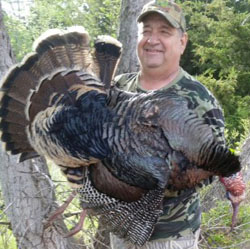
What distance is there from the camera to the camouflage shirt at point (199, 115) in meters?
2.45

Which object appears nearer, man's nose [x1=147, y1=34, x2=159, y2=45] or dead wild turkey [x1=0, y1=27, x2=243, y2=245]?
dead wild turkey [x1=0, y1=27, x2=243, y2=245]

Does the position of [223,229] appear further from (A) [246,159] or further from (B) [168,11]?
(B) [168,11]

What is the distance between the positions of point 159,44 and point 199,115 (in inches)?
20.6

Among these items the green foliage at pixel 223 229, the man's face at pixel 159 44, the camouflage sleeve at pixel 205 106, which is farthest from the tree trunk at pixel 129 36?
the green foliage at pixel 223 229

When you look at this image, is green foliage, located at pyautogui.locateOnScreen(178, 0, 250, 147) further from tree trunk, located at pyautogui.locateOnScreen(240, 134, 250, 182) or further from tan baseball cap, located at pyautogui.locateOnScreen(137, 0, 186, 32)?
tan baseball cap, located at pyautogui.locateOnScreen(137, 0, 186, 32)

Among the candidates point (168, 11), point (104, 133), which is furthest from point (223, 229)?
point (168, 11)

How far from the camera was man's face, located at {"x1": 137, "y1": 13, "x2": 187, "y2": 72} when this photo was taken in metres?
2.54

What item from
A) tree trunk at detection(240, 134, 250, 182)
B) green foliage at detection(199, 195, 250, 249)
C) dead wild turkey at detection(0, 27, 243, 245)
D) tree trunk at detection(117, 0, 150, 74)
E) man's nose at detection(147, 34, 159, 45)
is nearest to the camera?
dead wild turkey at detection(0, 27, 243, 245)

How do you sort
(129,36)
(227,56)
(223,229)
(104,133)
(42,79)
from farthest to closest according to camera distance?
(227,56), (223,229), (129,36), (42,79), (104,133)

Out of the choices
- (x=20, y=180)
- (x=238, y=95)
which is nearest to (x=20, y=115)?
(x=20, y=180)

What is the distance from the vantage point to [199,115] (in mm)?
2412

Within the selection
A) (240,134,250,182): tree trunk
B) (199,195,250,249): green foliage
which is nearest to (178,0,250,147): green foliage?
(240,134,250,182): tree trunk

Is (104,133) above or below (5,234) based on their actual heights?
above

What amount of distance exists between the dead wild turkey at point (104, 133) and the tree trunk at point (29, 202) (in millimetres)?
402
